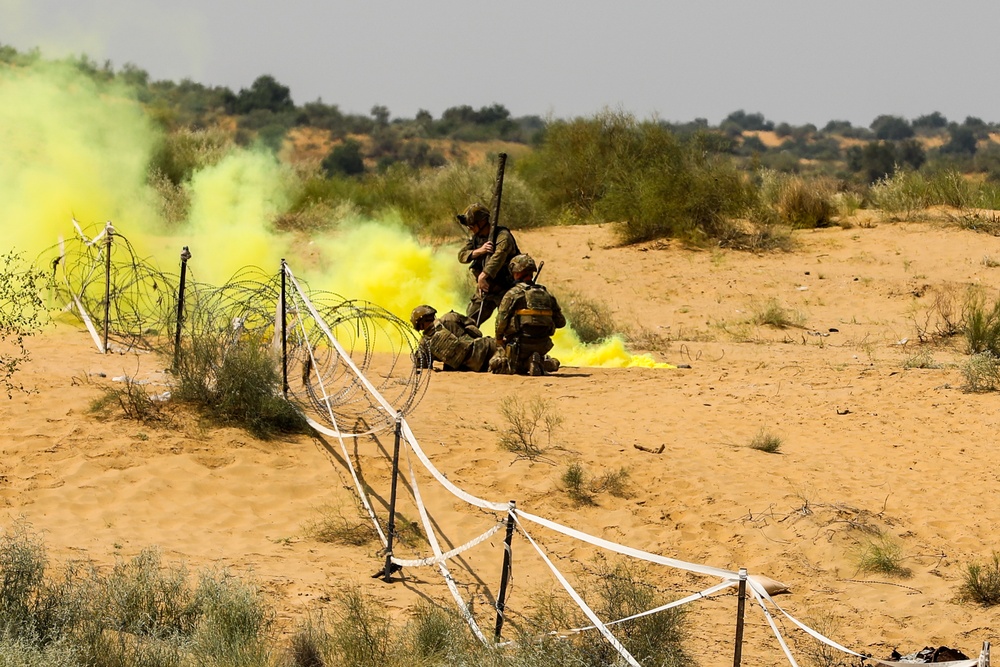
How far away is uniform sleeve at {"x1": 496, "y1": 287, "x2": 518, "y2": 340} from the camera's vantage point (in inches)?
504

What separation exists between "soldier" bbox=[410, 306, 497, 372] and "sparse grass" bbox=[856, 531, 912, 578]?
17.1ft

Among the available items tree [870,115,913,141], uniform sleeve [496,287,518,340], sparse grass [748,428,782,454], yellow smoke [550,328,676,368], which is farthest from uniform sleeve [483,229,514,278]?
tree [870,115,913,141]

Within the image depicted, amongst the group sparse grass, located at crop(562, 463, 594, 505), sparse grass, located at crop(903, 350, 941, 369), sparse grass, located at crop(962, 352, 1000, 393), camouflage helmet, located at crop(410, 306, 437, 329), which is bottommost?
sparse grass, located at crop(562, 463, 594, 505)

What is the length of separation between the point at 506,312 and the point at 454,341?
651mm

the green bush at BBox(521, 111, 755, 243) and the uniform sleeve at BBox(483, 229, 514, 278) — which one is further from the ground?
the green bush at BBox(521, 111, 755, 243)

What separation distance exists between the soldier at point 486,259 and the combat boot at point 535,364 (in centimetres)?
94

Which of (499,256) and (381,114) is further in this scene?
(381,114)

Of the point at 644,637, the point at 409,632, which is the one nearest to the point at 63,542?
the point at 409,632

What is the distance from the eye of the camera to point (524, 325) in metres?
12.8

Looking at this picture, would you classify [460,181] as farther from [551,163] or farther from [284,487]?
[284,487]

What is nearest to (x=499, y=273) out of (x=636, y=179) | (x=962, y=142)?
(x=636, y=179)

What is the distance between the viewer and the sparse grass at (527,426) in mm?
10344

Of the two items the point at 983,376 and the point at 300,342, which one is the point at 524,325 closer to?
the point at 300,342

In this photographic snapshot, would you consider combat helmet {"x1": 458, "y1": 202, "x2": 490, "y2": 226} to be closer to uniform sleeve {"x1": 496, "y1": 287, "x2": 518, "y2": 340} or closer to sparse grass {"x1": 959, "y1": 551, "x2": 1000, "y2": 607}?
uniform sleeve {"x1": 496, "y1": 287, "x2": 518, "y2": 340}
